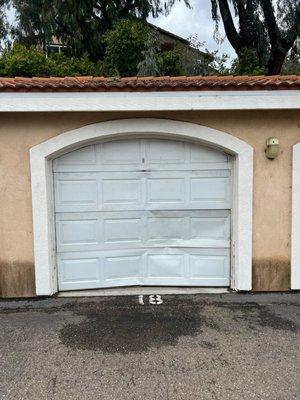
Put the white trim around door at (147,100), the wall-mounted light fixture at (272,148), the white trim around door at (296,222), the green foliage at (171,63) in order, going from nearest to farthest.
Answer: the white trim around door at (147,100)
the wall-mounted light fixture at (272,148)
the white trim around door at (296,222)
the green foliage at (171,63)

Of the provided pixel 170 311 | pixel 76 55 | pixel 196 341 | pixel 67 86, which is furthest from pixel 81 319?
pixel 76 55

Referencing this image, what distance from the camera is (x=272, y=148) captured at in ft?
19.5

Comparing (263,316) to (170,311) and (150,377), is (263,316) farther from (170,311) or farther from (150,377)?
(150,377)

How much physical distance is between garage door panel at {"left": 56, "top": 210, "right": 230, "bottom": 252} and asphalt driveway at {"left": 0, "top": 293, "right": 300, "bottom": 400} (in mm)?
940

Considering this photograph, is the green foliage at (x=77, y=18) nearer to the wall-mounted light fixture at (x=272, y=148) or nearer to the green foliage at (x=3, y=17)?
the green foliage at (x=3, y=17)

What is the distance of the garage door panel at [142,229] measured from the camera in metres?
6.34

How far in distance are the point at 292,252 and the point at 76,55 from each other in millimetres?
13922

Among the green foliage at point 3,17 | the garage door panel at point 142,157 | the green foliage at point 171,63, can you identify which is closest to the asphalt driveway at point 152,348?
the garage door panel at point 142,157

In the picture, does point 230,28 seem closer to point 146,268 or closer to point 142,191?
point 142,191

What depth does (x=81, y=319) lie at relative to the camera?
536cm

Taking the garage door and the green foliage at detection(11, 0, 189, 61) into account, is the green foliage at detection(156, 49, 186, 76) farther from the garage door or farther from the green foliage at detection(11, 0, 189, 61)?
the garage door

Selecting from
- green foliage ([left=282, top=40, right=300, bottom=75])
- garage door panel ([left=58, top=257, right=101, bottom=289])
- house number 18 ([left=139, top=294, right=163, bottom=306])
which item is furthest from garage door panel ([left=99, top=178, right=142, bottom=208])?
green foliage ([left=282, top=40, right=300, bottom=75])

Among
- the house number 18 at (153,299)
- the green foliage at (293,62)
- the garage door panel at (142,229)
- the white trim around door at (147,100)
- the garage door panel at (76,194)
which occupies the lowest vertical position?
the house number 18 at (153,299)

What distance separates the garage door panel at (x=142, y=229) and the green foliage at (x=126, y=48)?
25.4 ft
